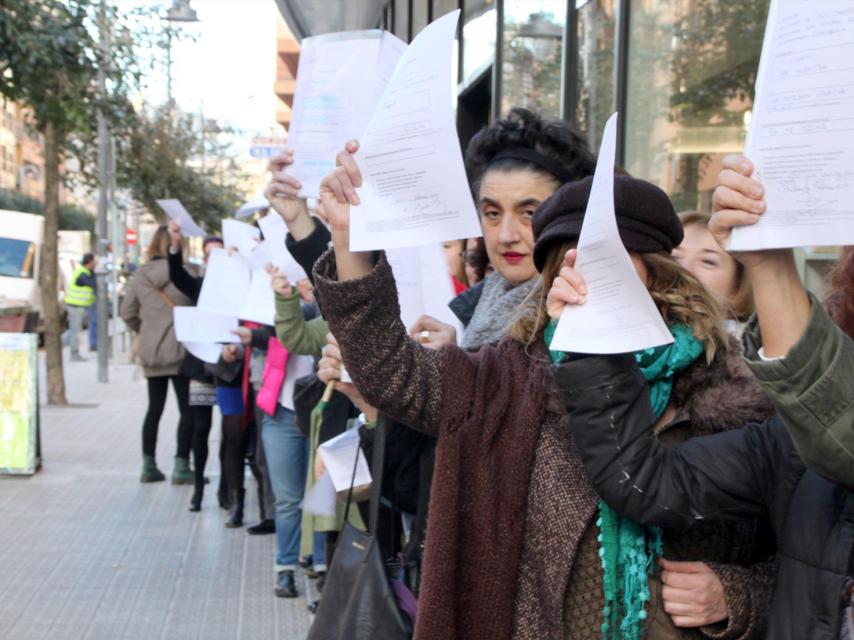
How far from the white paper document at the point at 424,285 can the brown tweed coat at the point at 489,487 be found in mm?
960

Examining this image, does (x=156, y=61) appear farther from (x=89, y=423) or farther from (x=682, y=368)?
(x=682, y=368)

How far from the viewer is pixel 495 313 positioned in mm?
2773

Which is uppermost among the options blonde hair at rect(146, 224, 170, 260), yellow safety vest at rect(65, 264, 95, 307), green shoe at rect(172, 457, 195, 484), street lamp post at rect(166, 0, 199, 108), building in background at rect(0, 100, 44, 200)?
building in background at rect(0, 100, 44, 200)

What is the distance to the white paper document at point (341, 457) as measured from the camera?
3748 millimetres

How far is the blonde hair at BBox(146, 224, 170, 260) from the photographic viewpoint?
30.9ft

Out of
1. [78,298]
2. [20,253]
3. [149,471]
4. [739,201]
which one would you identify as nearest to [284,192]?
[739,201]

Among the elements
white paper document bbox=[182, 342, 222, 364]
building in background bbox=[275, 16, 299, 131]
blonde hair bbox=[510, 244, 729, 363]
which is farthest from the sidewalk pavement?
building in background bbox=[275, 16, 299, 131]

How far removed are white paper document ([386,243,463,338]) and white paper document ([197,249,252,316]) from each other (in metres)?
3.40

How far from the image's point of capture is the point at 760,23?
483 centimetres

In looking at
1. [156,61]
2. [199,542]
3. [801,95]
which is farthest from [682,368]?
[156,61]

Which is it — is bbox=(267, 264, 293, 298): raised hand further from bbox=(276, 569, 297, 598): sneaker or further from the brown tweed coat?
the brown tweed coat

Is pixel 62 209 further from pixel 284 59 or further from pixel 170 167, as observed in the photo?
pixel 170 167

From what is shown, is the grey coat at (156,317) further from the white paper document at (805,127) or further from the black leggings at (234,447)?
the white paper document at (805,127)

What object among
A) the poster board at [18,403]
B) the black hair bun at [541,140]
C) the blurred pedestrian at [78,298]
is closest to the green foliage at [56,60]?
the poster board at [18,403]
